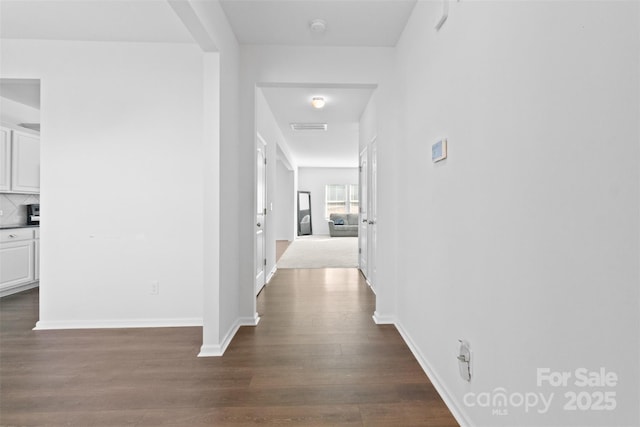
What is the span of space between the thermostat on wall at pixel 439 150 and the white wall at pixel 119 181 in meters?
2.03

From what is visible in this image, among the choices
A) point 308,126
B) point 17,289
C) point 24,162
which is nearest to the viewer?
point 17,289

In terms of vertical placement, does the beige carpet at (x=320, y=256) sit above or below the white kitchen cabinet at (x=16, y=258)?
below

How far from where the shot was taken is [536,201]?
1.03 m

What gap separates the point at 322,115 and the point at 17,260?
14.8ft

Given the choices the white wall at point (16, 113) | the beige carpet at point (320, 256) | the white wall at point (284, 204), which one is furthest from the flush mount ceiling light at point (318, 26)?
the white wall at point (284, 204)

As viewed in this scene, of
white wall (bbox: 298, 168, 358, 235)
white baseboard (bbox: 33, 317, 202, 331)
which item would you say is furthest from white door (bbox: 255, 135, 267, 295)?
white wall (bbox: 298, 168, 358, 235)

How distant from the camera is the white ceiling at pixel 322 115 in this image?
13.1 feet

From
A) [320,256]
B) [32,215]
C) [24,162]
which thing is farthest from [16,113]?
[320,256]

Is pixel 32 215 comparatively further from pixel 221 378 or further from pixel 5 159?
pixel 221 378

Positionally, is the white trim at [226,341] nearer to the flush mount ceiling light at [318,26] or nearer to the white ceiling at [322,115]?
the white ceiling at [322,115]

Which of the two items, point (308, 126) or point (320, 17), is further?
point (308, 126)

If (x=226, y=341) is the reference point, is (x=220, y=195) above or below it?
above

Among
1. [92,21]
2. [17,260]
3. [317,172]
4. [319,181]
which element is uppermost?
[92,21]

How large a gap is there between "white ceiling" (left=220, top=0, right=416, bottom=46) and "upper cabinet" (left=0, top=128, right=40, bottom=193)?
329cm
